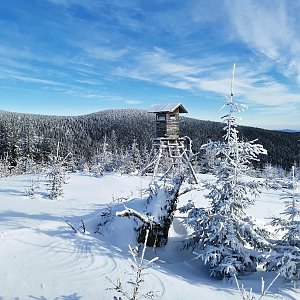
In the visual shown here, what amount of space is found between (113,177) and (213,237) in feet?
A: 66.7

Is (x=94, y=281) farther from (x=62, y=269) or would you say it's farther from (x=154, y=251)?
(x=154, y=251)

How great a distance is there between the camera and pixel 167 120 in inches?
901

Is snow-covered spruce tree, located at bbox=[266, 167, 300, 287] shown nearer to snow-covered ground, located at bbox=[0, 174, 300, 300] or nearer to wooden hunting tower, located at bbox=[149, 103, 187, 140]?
snow-covered ground, located at bbox=[0, 174, 300, 300]

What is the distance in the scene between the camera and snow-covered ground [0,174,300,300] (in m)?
7.76

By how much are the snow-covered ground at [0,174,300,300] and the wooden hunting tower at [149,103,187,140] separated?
9158 millimetres

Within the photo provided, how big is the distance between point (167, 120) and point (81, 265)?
50.1 feet

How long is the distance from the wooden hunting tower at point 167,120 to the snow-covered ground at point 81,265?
916 centimetres

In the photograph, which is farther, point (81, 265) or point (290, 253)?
point (81, 265)

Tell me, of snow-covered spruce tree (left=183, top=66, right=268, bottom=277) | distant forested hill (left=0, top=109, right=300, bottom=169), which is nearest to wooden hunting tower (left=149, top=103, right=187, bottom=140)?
snow-covered spruce tree (left=183, top=66, right=268, bottom=277)

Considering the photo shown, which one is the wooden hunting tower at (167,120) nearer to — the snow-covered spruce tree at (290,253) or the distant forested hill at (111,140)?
the snow-covered spruce tree at (290,253)

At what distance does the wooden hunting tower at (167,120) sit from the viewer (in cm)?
2286

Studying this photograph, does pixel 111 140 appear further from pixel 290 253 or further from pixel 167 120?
Result: pixel 290 253

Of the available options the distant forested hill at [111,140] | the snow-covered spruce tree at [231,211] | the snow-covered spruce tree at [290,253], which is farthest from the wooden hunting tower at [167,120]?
the distant forested hill at [111,140]

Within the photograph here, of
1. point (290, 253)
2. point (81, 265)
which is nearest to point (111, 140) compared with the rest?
point (81, 265)
